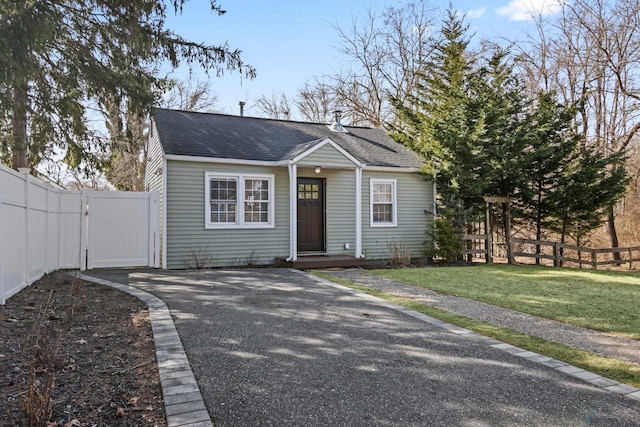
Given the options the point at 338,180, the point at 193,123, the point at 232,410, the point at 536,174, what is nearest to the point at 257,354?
the point at 232,410

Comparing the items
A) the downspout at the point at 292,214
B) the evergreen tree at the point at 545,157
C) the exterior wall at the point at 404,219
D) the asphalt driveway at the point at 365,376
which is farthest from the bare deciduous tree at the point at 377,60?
the asphalt driveway at the point at 365,376

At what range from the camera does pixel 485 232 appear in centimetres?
1387

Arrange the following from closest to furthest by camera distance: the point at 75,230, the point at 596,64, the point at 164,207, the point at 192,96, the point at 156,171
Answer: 1. the point at 75,230
2. the point at 164,207
3. the point at 156,171
4. the point at 596,64
5. the point at 192,96

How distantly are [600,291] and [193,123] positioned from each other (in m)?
11.2

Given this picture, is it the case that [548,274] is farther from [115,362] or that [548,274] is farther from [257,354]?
[115,362]

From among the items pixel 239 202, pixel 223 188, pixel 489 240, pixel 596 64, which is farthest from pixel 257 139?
pixel 596 64

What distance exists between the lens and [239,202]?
1141cm

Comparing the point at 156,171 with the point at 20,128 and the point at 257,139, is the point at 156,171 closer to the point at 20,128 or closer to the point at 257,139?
the point at 257,139

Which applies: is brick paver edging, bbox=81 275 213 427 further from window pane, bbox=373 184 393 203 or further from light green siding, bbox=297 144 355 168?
window pane, bbox=373 184 393 203

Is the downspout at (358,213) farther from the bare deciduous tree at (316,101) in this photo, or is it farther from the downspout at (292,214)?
the bare deciduous tree at (316,101)

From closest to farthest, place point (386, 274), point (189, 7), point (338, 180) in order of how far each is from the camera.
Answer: point (189, 7) → point (386, 274) → point (338, 180)

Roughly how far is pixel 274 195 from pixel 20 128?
6399 millimetres

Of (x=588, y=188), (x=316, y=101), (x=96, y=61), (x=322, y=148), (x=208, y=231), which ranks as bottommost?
(x=208, y=231)

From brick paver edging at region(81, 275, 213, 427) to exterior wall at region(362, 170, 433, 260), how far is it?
815 centimetres
